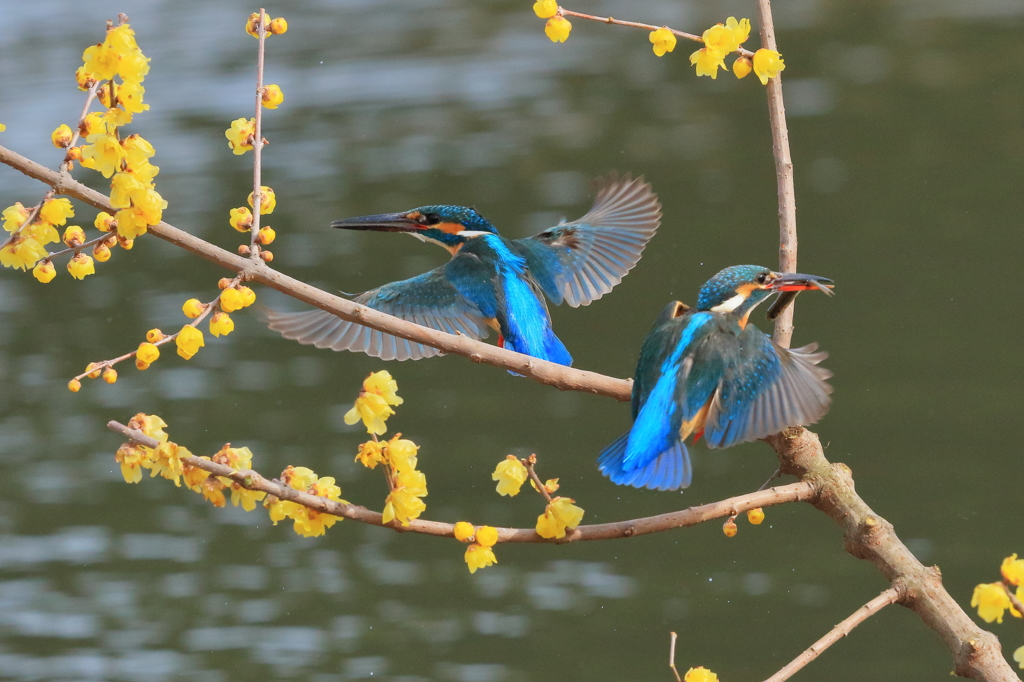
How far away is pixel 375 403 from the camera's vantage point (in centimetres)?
162

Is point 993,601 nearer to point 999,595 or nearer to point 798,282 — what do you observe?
point 999,595

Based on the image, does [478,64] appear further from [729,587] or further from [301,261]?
[729,587]

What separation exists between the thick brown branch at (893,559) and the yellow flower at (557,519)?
0.40 metres

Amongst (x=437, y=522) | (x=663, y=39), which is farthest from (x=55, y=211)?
(x=663, y=39)

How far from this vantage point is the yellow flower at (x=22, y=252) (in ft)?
5.13

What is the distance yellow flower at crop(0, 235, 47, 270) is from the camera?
156 cm

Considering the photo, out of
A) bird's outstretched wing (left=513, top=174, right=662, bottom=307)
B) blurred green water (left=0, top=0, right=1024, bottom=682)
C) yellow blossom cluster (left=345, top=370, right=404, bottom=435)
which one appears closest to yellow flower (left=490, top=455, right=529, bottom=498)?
yellow blossom cluster (left=345, top=370, right=404, bottom=435)

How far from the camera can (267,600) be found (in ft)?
16.4

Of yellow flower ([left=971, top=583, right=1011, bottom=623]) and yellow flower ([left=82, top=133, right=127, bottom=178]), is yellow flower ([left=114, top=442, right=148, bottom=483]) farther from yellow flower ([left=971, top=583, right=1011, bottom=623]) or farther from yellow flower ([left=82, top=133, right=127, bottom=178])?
yellow flower ([left=971, top=583, right=1011, bottom=623])

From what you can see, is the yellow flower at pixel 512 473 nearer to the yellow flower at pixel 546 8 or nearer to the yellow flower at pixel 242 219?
the yellow flower at pixel 242 219

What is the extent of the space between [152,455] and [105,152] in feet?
1.27

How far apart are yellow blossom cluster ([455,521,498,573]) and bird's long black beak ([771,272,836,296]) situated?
0.70 meters

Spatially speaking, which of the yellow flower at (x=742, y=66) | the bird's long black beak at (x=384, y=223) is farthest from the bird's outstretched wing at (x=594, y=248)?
the yellow flower at (x=742, y=66)

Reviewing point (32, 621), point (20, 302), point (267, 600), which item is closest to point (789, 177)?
point (267, 600)
